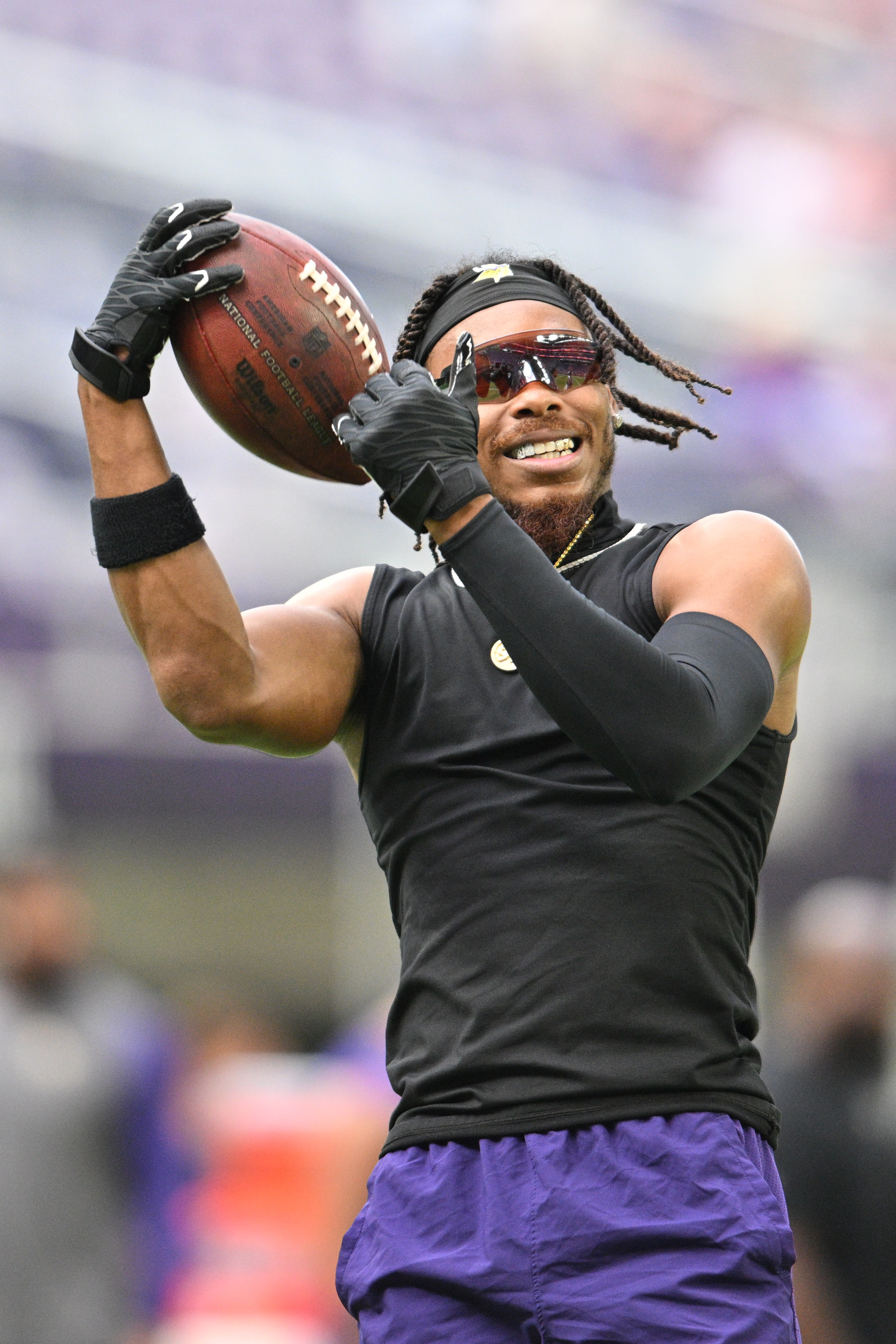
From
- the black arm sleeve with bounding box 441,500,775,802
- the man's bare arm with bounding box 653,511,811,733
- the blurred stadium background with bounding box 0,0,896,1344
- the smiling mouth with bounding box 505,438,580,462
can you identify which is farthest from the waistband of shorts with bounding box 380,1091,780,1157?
the blurred stadium background with bounding box 0,0,896,1344

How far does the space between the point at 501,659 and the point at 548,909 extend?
41 centimetres

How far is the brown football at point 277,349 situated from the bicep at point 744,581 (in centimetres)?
52

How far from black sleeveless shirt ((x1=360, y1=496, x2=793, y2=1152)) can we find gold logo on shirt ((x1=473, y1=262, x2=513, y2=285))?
0.62 m

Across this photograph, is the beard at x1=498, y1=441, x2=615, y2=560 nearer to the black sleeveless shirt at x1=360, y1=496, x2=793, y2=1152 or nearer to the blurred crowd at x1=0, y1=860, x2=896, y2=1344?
the black sleeveless shirt at x1=360, y1=496, x2=793, y2=1152

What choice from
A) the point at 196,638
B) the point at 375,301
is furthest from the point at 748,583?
the point at 375,301

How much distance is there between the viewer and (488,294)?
2.78 meters

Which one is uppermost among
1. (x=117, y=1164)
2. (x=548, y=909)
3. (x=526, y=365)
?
(x=526, y=365)

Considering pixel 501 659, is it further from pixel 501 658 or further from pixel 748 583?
pixel 748 583

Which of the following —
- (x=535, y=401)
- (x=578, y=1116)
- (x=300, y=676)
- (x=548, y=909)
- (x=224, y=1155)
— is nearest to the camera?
(x=578, y=1116)

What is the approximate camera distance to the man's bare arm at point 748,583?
2.27 m

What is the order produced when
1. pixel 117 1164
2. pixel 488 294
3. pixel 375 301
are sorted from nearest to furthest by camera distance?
pixel 488 294 → pixel 117 1164 → pixel 375 301

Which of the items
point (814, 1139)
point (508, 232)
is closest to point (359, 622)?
point (814, 1139)

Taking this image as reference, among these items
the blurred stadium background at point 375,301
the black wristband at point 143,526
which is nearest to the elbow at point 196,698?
the black wristband at point 143,526

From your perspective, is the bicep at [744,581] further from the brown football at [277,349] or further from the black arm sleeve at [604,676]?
the brown football at [277,349]
